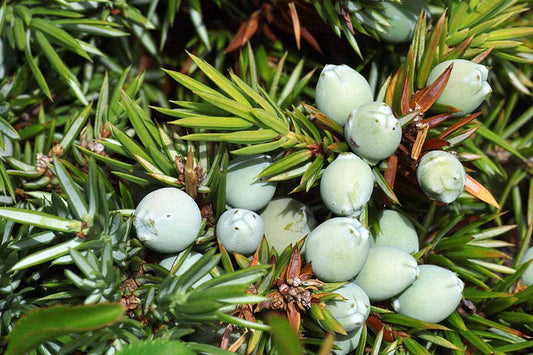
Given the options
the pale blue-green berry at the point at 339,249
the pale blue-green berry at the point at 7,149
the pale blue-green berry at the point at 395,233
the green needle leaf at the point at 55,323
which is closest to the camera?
the green needle leaf at the point at 55,323

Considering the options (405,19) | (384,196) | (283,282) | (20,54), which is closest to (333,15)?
(405,19)

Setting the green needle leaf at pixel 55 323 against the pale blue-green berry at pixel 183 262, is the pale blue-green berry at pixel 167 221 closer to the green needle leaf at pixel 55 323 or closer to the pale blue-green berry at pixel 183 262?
the pale blue-green berry at pixel 183 262

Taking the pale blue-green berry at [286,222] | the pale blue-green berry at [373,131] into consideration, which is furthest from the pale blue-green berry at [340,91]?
the pale blue-green berry at [286,222]

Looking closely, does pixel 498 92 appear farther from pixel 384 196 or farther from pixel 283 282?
pixel 283 282

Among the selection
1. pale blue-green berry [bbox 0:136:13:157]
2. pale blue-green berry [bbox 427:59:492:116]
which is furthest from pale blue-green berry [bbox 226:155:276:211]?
pale blue-green berry [bbox 0:136:13:157]

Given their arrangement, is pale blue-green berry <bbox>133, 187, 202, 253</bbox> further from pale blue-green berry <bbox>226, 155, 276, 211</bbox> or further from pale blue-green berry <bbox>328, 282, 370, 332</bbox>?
pale blue-green berry <bbox>328, 282, 370, 332</bbox>
